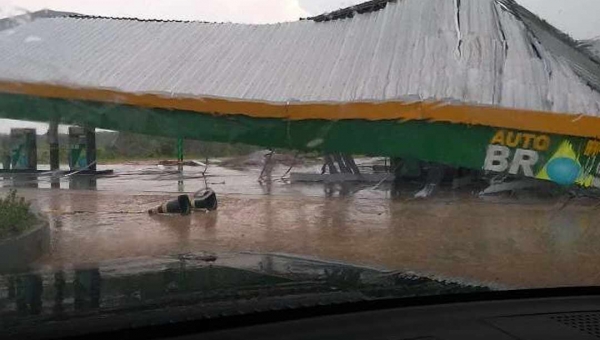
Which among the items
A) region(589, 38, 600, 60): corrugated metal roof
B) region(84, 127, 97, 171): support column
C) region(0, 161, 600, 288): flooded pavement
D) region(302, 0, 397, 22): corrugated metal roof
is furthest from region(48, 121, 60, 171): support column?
region(589, 38, 600, 60): corrugated metal roof

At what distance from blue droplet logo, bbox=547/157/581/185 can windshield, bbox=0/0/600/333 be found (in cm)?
3

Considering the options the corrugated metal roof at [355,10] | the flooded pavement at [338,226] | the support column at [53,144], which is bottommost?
the flooded pavement at [338,226]

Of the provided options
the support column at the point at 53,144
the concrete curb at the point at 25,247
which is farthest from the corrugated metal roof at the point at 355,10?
the concrete curb at the point at 25,247

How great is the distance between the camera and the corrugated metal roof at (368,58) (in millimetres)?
8188

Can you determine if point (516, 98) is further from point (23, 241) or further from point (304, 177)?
point (23, 241)

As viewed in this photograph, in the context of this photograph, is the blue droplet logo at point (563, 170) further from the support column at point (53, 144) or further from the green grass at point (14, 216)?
the green grass at point (14, 216)

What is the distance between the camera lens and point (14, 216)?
543 cm

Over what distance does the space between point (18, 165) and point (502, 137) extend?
5698 millimetres

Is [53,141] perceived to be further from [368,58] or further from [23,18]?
[368,58]

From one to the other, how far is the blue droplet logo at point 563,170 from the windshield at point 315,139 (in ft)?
0.10

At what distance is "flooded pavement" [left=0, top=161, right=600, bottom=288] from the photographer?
240 inches

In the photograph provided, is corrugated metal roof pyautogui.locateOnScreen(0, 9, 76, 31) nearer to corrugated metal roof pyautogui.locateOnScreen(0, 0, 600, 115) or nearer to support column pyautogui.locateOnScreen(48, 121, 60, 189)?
support column pyautogui.locateOnScreen(48, 121, 60, 189)

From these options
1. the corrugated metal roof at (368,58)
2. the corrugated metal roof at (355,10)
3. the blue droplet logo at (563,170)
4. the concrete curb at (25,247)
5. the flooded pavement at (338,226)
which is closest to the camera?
the concrete curb at (25,247)

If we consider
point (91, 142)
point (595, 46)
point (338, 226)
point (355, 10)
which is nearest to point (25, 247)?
point (91, 142)
